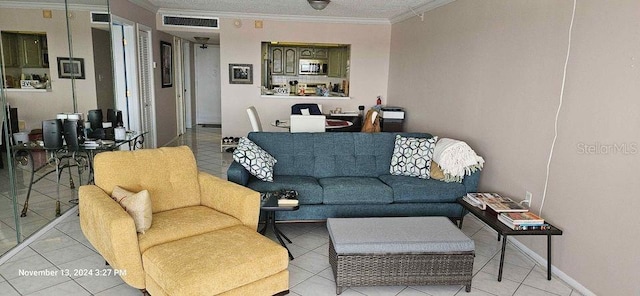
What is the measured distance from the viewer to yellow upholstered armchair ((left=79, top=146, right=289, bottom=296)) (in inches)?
80.5

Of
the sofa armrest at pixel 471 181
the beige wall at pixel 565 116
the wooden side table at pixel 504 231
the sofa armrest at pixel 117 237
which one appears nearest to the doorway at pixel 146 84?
the sofa armrest at pixel 117 237

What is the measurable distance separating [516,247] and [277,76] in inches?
257

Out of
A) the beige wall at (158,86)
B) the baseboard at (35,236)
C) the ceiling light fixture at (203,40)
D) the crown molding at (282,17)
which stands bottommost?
the baseboard at (35,236)

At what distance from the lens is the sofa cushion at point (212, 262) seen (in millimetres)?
1946

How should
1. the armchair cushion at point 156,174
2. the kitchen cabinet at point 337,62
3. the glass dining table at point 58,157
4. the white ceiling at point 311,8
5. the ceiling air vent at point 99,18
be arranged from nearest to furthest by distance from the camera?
the armchair cushion at point 156,174
the glass dining table at point 58,157
the ceiling air vent at point 99,18
the white ceiling at point 311,8
the kitchen cabinet at point 337,62

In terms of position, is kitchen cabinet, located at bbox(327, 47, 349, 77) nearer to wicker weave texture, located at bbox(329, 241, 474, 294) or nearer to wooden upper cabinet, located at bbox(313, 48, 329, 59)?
wooden upper cabinet, located at bbox(313, 48, 329, 59)

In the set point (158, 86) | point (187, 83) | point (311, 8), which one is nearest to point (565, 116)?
point (311, 8)

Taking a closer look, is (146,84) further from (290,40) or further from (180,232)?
(180,232)

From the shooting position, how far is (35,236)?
3.24 m

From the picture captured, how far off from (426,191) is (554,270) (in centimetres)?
111

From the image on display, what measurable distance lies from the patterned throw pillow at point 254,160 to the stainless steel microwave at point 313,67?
5405 millimetres

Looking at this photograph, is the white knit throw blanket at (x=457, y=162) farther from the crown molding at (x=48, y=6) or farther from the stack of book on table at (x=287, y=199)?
the crown molding at (x=48, y=6)

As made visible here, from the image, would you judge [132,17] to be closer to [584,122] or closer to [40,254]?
[40,254]

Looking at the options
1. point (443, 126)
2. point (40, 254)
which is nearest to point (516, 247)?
point (443, 126)
